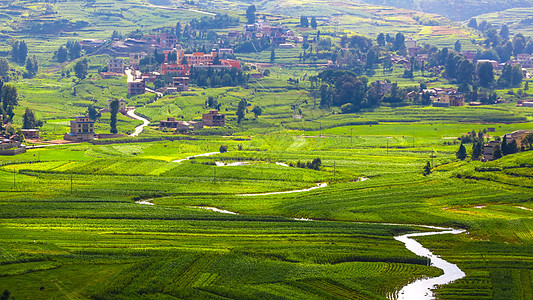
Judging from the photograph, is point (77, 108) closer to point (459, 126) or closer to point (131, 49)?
point (131, 49)

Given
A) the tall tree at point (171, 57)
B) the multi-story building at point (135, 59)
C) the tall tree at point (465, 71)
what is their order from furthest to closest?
the multi-story building at point (135, 59), the tall tree at point (465, 71), the tall tree at point (171, 57)

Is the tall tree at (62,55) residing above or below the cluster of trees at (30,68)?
above

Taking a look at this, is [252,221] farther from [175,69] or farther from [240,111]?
[175,69]

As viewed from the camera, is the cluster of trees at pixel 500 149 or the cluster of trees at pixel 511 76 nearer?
the cluster of trees at pixel 500 149

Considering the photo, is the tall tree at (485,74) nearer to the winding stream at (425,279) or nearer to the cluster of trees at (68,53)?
the cluster of trees at (68,53)

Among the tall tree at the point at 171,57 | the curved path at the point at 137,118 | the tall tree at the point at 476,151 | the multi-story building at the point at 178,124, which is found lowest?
the curved path at the point at 137,118

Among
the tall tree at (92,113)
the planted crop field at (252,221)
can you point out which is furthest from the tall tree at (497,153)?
the tall tree at (92,113)

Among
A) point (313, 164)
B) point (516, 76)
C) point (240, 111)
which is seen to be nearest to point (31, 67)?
point (240, 111)

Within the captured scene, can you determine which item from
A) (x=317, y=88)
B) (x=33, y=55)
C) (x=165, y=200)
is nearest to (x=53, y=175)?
(x=165, y=200)
